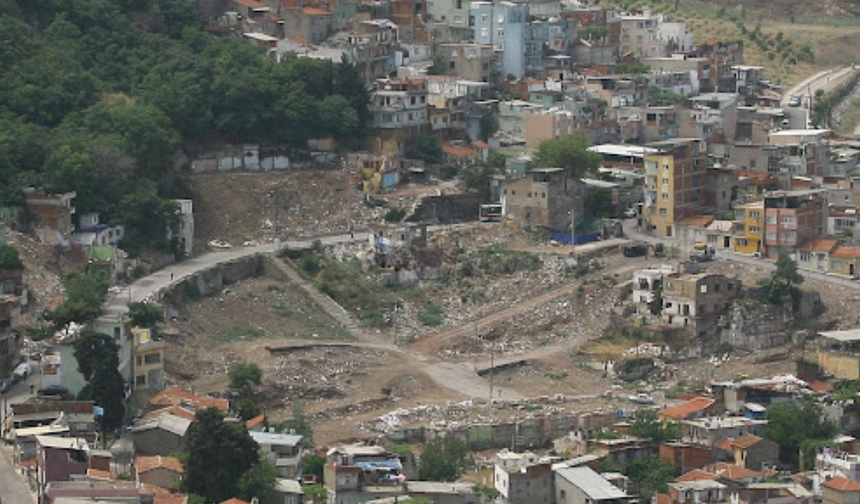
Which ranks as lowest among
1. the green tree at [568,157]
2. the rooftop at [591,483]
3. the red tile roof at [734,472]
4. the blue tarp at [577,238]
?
the red tile roof at [734,472]

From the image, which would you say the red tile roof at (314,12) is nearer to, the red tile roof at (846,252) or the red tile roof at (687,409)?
the red tile roof at (846,252)

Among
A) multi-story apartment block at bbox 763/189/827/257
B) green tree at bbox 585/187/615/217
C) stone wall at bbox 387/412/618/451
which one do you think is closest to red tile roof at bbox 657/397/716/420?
stone wall at bbox 387/412/618/451

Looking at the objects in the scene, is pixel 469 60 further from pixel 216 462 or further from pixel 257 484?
pixel 257 484

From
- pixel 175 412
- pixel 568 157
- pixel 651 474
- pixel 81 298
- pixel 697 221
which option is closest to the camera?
pixel 651 474

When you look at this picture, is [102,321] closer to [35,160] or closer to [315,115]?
[35,160]

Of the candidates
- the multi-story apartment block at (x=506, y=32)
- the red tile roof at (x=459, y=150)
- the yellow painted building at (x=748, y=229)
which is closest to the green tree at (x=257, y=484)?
the yellow painted building at (x=748, y=229)

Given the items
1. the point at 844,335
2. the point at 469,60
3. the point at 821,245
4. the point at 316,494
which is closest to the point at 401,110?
the point at 469,60

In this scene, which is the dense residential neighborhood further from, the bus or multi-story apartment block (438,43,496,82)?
the bus
